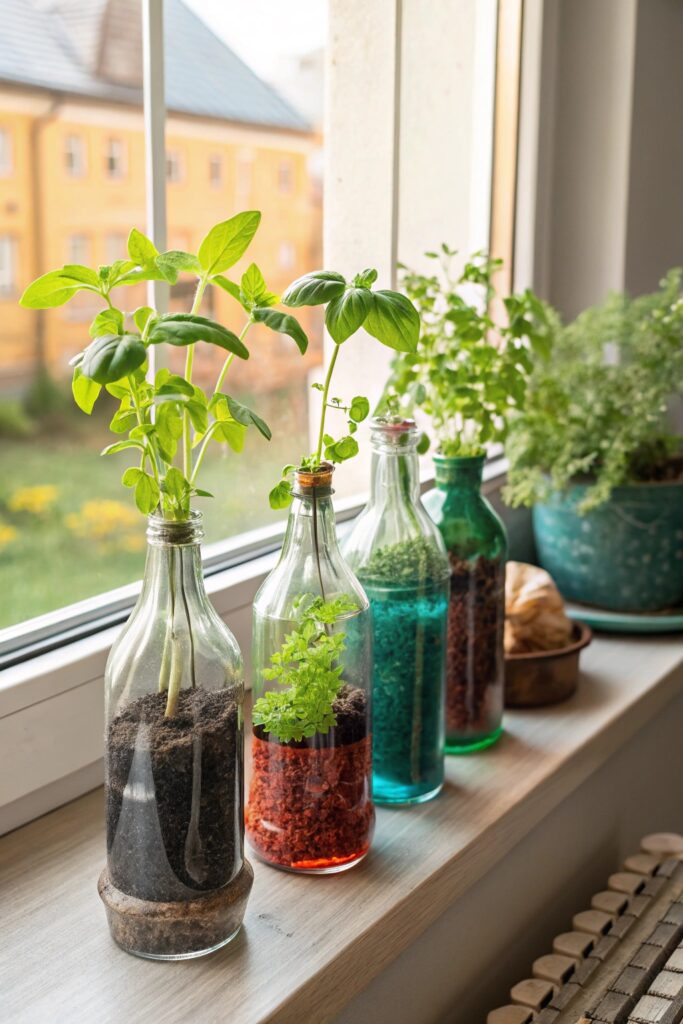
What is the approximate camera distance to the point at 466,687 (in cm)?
102

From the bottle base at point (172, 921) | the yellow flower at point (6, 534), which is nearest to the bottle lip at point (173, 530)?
the bottle base at point (172, 921)

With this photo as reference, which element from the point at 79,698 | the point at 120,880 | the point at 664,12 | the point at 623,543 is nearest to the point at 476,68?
the point at 664,12

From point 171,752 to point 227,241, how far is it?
0.31 meters

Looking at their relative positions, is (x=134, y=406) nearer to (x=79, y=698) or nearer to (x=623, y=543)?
(x=79, y=698)

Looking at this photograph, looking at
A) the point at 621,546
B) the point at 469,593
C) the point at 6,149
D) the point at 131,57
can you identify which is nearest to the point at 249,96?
the point at 131,57

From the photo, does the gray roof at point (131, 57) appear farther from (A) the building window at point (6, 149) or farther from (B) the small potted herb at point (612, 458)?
(A) the building window at point (6, 149)

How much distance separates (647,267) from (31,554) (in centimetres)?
383

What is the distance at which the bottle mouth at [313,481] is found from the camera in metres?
0.76

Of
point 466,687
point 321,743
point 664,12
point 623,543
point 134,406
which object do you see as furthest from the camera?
point 664,12

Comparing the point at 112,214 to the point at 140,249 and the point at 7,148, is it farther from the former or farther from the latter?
the point at 140,249

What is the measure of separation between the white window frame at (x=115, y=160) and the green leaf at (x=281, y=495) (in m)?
3.34

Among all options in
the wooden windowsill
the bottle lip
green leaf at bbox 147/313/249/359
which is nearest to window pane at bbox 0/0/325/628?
the wooden windowsill

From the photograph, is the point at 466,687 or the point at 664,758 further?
the point at 664,758

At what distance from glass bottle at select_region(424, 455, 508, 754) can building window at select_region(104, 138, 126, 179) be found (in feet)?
10.6
